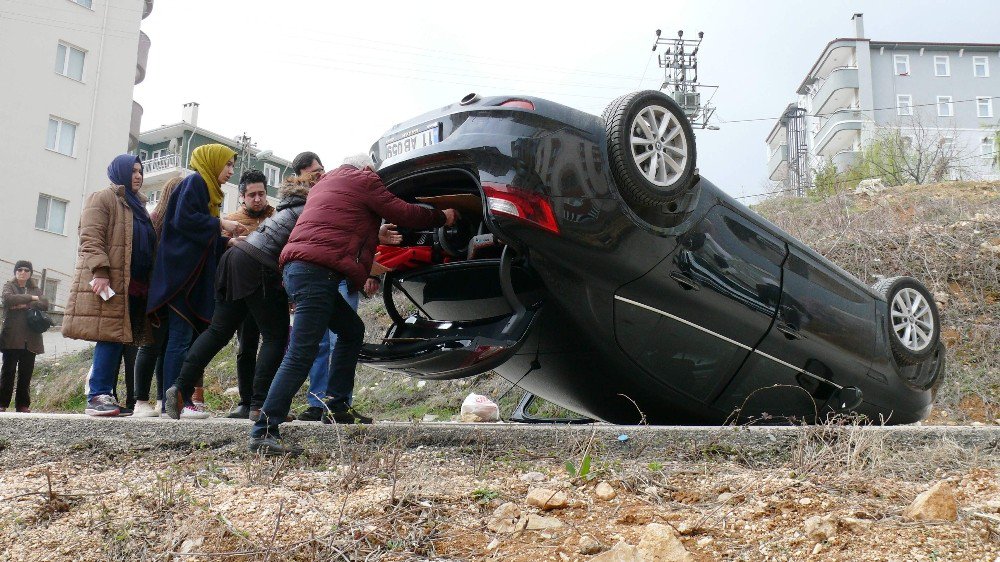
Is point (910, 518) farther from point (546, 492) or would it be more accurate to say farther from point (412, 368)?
point (412, 368)

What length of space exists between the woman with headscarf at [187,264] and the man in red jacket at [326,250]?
1.34 meters

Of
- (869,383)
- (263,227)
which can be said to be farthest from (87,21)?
(869,383)

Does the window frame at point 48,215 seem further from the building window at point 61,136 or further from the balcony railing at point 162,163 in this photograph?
the balcony railing at point 162,163

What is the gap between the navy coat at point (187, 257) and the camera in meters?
5.08

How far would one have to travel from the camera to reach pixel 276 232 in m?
4.59

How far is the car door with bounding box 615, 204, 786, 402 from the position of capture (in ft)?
13.7

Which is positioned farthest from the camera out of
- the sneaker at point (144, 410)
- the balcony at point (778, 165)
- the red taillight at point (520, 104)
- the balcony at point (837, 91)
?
the balcony at point (778, 165)

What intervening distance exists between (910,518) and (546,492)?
45.4 inches

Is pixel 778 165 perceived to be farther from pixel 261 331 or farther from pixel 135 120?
pixel 261 331

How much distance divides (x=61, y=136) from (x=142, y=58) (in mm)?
5490

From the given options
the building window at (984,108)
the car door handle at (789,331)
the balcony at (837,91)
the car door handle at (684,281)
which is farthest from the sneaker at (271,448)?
the building window at (984,108)

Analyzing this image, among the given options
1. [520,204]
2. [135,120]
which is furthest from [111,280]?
[135,120]

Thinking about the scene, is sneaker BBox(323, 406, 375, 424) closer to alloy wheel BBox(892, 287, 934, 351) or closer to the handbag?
alloy wheel BBox(892, 287, 934, 351)

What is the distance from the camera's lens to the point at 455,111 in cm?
404
